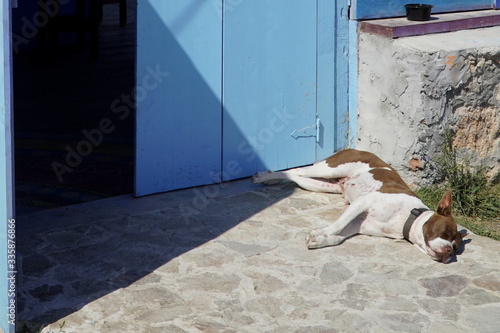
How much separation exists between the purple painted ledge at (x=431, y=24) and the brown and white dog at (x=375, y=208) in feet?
3.97

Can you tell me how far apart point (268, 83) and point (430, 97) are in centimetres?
146

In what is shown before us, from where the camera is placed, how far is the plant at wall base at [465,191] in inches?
280

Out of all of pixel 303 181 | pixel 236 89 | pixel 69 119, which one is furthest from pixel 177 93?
pixel 69 119

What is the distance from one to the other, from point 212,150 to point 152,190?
2.17ft

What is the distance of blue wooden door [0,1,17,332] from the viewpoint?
172 inches

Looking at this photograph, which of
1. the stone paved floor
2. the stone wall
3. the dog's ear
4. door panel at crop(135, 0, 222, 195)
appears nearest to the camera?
the stone paved floor

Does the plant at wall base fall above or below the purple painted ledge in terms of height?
below

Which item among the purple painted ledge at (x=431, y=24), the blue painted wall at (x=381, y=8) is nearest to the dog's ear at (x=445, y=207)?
the purple painted ledge at (x=431, y=24)

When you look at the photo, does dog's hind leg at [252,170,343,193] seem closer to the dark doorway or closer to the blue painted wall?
the dark doorway

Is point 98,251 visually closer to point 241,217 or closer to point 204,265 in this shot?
point 204,265

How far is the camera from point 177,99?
7.04m

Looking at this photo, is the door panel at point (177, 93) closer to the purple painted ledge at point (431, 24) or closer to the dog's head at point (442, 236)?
the purple painted ledge at point (431, 24)

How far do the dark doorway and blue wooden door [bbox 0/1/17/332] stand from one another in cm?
221

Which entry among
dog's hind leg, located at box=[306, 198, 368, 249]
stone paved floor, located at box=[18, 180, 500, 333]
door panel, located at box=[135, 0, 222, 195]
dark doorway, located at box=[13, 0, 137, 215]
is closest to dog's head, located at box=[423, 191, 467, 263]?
stone paved floor, located at box=[18, 180, 500, 333]
